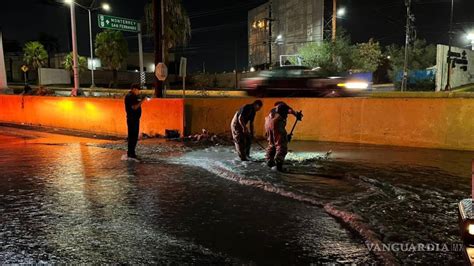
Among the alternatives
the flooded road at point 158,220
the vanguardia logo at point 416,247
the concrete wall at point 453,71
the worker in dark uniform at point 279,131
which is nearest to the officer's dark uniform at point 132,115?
the flooded road at point 158,220

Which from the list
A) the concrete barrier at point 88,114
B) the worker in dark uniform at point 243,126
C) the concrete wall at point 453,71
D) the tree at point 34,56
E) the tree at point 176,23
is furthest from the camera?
the tree at point 34,56

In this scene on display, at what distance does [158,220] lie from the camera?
5672 mm

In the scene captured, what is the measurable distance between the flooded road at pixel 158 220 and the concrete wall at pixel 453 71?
26.8 m

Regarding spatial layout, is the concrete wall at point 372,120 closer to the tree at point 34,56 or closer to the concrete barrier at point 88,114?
the concrete barrier at point 88,114

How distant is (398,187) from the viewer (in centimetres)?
712

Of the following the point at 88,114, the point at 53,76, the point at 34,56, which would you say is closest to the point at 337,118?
the point at 88,114

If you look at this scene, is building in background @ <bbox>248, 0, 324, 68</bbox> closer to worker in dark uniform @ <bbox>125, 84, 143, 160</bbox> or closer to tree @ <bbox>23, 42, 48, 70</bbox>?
tree @ <bbox>23, 42, 48, 70</bbox>

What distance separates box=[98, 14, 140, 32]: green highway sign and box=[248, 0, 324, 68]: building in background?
2171 centimetres

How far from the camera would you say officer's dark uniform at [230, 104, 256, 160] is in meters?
9.01

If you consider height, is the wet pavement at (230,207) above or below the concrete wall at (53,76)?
below

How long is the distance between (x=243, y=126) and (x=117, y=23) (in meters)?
22.2

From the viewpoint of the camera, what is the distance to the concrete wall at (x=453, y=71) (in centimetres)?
3112

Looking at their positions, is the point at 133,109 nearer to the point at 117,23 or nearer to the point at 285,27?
the point at 117,23

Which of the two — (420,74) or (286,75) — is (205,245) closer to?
(286,75)
